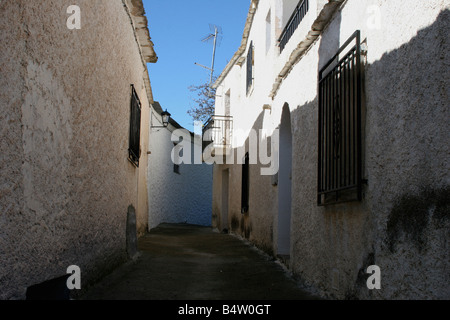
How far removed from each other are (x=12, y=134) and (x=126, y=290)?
273 cm

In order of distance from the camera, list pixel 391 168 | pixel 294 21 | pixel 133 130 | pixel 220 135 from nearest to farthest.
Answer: pixel 391 168 → pixel 294 21 → pixel 133 130 → pixel 220 135

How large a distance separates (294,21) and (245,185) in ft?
16.5

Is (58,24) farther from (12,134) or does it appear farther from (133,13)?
(133,13)

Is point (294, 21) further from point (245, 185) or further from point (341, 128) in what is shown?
point (245, 185)

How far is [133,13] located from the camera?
7281mm

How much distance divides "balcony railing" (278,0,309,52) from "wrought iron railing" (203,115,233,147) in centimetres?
698

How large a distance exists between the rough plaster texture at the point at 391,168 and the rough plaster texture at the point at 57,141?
96.1 inches

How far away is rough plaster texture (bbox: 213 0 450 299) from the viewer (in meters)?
2.90

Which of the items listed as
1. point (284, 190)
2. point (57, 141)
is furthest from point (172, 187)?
point (57, 141)

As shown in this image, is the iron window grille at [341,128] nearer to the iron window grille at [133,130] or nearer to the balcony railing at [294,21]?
the balcony railing at [294,21]

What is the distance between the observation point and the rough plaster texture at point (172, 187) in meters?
15.8

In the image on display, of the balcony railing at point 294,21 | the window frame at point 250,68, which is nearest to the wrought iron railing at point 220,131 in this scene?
the window frame at point 250,68

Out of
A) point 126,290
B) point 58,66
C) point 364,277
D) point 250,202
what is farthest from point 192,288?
point 250,202

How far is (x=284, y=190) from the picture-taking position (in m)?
7.90
